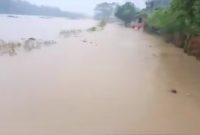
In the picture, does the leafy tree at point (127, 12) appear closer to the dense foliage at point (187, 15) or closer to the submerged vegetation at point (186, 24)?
the submerged vegetation at point (186, 24)

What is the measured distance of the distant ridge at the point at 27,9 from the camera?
34.8m

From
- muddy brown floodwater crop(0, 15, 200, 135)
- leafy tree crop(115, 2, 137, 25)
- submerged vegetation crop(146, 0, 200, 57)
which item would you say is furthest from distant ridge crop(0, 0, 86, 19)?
muddy brown floodwater crop(0, 15, 200, 135)

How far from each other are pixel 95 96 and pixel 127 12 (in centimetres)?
2465

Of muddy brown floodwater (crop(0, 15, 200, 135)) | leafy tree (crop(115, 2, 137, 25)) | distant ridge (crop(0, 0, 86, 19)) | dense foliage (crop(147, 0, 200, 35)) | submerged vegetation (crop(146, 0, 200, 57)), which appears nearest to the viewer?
muddy brown floodwater (crop(0, 15, 200, 135))

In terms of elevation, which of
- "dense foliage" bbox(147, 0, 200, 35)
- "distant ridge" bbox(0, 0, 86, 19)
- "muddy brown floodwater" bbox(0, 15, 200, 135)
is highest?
"dense foliage" bbox(147, 0, 200, 35)

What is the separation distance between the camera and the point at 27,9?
37.7 meters

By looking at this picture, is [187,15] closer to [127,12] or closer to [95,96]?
[95,96]

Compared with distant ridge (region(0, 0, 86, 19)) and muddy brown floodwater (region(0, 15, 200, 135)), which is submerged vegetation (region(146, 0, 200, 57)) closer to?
muddy brown floodwater (region(0, 15, 200, 135))

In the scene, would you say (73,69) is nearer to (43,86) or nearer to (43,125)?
(43,86)

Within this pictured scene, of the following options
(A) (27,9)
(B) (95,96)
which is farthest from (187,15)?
(A) (27,9)

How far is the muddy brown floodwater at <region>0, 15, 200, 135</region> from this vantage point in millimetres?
4664

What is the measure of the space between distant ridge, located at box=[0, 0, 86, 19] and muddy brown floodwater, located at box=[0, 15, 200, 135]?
26144mm

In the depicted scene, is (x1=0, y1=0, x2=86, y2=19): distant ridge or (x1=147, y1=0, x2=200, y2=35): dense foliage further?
(x1=0, y1=0, x2=86, y2=19): distant ridge

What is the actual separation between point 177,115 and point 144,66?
160 inches
